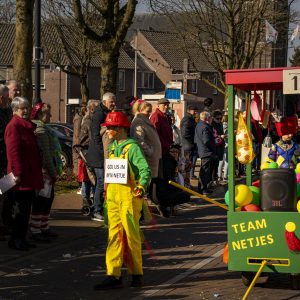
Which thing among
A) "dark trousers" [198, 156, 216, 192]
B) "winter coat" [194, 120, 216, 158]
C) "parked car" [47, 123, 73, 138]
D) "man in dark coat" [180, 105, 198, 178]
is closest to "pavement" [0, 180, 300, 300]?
"dark trousers" [198, 156, 216, 192]

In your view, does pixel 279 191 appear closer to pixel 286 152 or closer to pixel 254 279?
pixel 254 279

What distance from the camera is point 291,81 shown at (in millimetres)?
7555

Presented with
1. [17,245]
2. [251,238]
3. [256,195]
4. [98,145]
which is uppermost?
[98,145]

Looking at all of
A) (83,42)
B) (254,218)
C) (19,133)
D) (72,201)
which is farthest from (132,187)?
(83,42)

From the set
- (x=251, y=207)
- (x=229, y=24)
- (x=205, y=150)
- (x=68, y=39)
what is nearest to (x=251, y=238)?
(x=251, y=207)

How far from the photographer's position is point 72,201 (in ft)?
51.6

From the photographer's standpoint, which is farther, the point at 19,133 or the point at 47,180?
the point at 47,180

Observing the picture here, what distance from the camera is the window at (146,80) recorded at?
75.4 meters

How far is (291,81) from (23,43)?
9.28 metres

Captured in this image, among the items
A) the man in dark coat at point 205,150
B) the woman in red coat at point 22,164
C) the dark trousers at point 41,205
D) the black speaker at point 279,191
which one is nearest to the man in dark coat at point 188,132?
the man in dark coat at point 205,150

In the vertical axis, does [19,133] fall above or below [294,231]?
above

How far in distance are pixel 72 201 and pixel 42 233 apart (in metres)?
4.56

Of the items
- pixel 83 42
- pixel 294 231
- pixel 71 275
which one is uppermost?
pixel 83 42

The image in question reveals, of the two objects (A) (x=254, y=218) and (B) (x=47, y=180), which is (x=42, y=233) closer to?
(B) (x=47, y=180)
